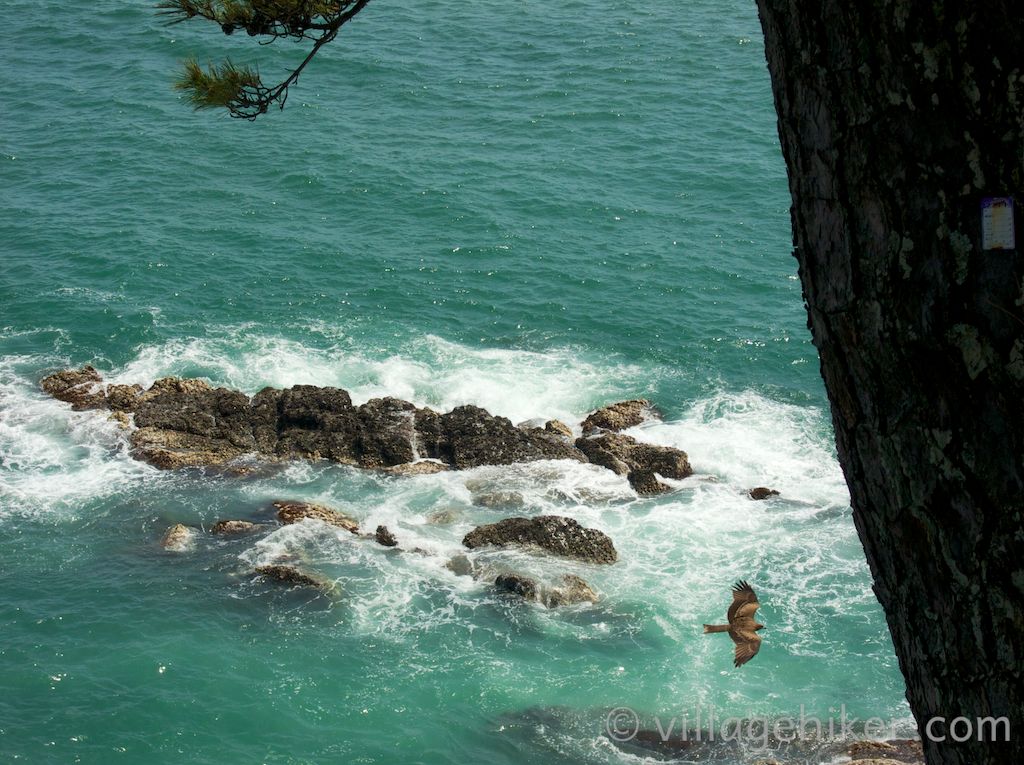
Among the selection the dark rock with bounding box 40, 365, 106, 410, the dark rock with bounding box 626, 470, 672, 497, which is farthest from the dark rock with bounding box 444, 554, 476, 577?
the dark rock with bounding box 40, 365, 106, 410

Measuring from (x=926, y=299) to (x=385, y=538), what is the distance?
57.2 feet

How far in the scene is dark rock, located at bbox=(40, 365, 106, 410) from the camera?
23266mm

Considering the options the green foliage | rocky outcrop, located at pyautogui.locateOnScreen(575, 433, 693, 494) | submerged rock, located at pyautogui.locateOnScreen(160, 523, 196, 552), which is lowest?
Answer: submerged rock, located at pyautogui.locateOnScreen(160, 523, 196, 552)

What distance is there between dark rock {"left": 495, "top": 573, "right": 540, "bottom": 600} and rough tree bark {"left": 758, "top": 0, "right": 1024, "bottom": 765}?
15438mm

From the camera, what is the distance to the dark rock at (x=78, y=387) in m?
23.3

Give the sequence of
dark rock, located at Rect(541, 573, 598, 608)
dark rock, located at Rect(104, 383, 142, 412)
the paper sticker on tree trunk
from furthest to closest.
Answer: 1. dark rock, located at Rect(104, 383, 142, 412)
2. dark rock, located at Rect(541, 573, 598, 608)
3. the paper sticker on tree trunk

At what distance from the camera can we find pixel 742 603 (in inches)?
221

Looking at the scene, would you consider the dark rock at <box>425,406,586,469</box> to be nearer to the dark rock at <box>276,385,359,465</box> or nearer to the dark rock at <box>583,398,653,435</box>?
the dark rock at <box>583,398,653,435</box>

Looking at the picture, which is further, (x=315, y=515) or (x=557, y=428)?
(x=557, y=428)

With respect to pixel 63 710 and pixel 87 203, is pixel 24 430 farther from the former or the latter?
pixel 87 203

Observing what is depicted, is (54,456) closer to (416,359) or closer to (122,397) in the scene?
(122,397)

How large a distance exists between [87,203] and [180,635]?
1847cm

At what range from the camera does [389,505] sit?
20.5m

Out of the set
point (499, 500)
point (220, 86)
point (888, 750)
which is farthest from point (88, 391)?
point (220, 86)
